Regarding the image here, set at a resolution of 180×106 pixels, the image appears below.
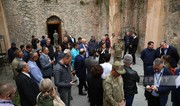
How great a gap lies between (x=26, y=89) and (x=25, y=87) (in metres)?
0.05

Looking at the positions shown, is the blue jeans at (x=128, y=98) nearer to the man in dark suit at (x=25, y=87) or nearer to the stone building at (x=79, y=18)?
the man in dark suit at (x=25, y=87)

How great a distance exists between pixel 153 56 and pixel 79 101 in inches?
126

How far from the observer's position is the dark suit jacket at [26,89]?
386 cm

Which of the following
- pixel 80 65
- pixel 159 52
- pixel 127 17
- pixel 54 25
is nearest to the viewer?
pixel 80 65

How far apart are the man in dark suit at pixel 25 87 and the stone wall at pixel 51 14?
12.8m

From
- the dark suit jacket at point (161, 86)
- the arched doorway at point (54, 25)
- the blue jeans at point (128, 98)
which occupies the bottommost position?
the blue jeans at point (128, 98)

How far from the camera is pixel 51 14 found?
1658 centimetres

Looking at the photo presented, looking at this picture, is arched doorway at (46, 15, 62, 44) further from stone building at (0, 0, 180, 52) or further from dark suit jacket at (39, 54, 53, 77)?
dark suit jacket at (39, 54, 53, 77)

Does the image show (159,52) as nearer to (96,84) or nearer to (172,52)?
(172,52)

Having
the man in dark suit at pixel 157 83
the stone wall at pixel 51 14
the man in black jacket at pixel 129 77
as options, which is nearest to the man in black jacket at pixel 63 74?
the man in black jacket at pixel 129 77

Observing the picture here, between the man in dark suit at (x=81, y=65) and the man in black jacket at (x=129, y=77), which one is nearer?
the man in black jacket at (x=129, y=77)

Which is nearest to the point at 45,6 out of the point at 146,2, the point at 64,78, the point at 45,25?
the point at 45,25

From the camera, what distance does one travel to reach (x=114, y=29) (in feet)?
50.0

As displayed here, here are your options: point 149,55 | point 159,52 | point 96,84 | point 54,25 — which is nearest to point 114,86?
point 96,84
